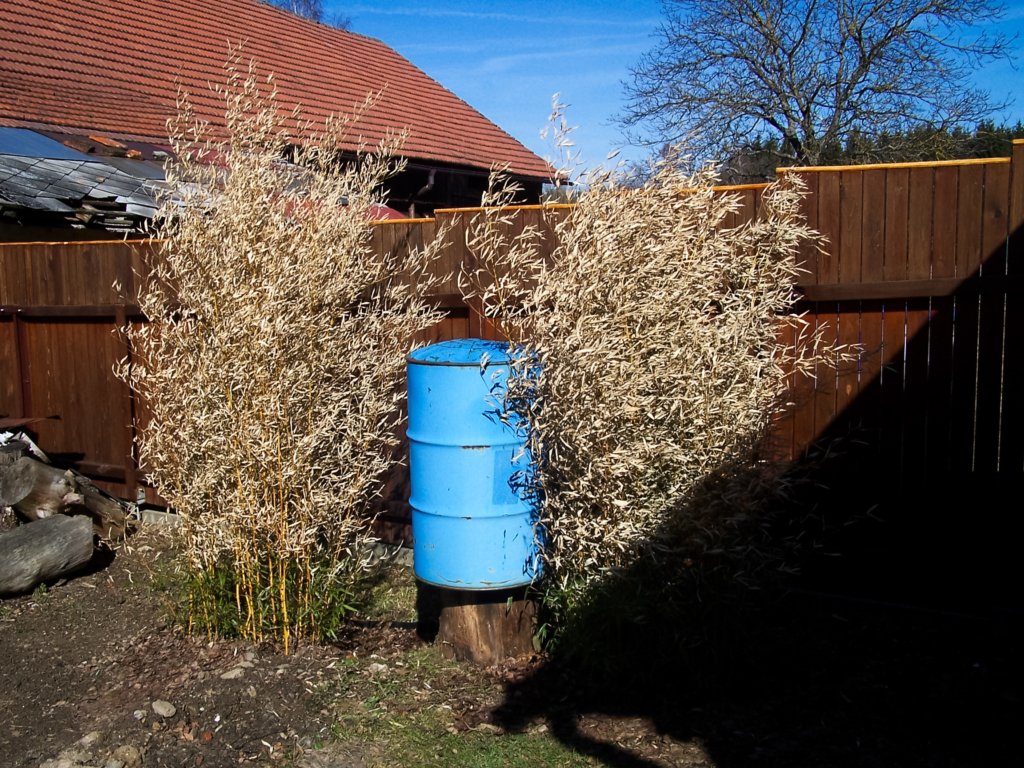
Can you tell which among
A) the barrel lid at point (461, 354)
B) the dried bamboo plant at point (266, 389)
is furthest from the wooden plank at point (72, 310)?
the barrel lid at point (461, 354)

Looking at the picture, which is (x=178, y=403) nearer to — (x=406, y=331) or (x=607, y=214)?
(x=406, y=331)

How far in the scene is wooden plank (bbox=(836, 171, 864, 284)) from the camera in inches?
148

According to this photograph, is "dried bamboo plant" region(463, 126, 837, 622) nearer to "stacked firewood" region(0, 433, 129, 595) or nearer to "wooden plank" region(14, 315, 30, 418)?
"stacked firewood" region(0, 433, 129, 595)

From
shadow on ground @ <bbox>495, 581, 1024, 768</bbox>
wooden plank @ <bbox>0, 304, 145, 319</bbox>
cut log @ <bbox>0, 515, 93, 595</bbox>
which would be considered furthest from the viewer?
wooden plank @ <bbox>0, 304, 145, 319</bbox>

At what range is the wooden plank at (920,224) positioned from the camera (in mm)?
3641

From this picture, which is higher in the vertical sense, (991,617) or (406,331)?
(406,331)

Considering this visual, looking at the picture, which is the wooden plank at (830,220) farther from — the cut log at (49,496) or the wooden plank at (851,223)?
the cut log at (49,496)

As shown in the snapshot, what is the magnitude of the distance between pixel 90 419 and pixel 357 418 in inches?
133

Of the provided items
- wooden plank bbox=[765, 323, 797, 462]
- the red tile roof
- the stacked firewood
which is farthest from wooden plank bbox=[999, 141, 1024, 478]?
the red tile roof

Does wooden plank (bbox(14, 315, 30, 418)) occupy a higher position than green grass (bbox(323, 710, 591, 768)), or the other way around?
wooden plank (bbox(14, 315, 30, 418))

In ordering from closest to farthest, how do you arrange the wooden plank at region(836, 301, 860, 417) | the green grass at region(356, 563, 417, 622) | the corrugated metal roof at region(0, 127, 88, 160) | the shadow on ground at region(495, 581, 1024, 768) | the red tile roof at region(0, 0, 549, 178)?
the shadow on ground at region(495, 581, 1024, 768), the wooden plank at region(836, 301, 860, 417), the green grass at region(356, 563, 417, 622), the corrugated metal roof at region(0, 127, 88, 160), the red tile roof at region(0, 0, 549, 178)

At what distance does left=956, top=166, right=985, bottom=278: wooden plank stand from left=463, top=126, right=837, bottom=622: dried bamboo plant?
0.76m

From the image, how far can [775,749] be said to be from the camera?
116 inches

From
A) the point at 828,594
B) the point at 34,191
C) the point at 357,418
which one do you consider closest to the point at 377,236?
the point at 357,418
